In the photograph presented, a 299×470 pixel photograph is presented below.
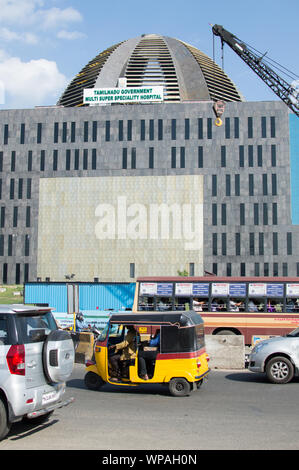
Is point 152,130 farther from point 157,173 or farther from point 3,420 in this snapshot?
point 3,420

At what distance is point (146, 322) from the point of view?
465 inches

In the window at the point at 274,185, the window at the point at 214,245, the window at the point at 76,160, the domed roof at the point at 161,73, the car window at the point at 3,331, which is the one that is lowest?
the car window at the point at 3,331

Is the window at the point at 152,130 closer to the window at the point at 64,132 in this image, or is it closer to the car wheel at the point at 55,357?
the window at the point at 64,132

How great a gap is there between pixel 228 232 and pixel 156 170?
12855mm

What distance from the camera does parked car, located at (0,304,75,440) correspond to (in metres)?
7.22

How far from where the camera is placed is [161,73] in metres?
81.1

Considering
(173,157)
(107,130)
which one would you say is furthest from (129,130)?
(173,157)

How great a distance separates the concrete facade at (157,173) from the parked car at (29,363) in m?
56.2

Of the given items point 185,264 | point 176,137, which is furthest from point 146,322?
point 176,137

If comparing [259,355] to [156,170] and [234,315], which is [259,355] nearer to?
[234,315]

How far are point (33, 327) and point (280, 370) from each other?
7.79 m

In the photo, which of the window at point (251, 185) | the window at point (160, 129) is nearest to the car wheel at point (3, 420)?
the window at point (251, 185)

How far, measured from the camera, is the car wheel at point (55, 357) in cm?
778

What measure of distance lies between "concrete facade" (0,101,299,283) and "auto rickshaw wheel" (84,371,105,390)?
51741 millimetres
